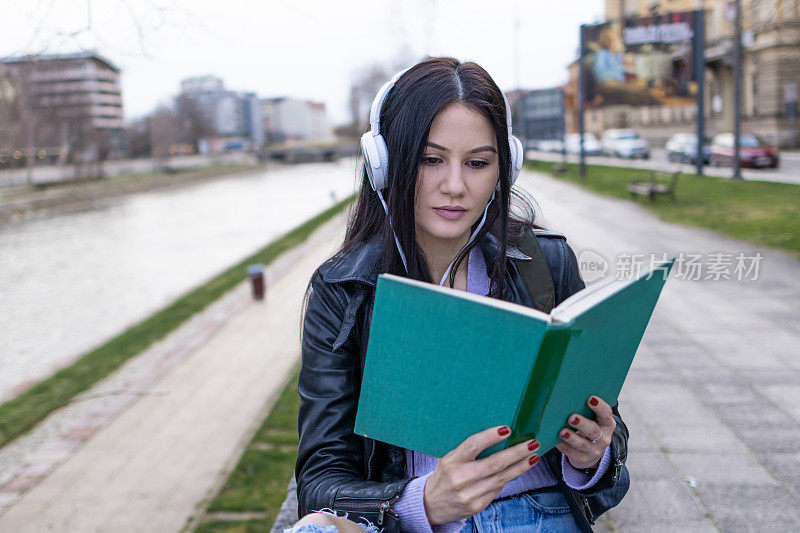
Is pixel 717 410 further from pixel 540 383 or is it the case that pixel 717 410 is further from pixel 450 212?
pixel 540 383

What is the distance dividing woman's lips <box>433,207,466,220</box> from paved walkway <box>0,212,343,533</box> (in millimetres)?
769

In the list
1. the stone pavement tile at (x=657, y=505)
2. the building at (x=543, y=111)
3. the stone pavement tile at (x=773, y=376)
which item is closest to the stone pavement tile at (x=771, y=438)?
the stone pavement tile at (x=657, y=505)

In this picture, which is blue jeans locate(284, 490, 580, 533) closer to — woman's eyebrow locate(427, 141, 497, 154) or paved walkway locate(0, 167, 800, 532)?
woman's eyebrow locate(427, 141, 497, 154)

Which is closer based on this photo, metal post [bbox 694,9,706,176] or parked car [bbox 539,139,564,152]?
metal post [bbox 694,9,706,176]

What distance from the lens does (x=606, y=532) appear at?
2621 millimetres

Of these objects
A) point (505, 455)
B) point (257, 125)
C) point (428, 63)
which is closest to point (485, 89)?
point (428, 63)

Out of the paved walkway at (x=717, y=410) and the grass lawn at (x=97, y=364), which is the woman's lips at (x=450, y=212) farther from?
the grass lawn at (x=97, y=364)

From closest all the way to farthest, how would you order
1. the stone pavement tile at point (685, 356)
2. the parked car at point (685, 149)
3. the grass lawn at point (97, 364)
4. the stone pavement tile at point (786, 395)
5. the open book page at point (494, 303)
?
the open book page at point (494, 303) < the stone pavement tile at point (786, 395) < the stone pavement tile at point (685, 356) < the grass lawn at point (97, 364) < the parked car at point (685, 149)

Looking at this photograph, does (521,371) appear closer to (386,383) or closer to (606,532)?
(386,383)

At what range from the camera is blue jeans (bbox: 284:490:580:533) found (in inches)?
62.5

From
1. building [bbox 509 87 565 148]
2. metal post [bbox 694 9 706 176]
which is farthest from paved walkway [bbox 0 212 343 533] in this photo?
building [bbox 509 87 565 148]

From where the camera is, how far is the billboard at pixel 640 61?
20.4 meters

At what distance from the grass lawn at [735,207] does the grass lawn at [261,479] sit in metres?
6.57

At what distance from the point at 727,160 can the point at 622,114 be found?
33450 millimetres
